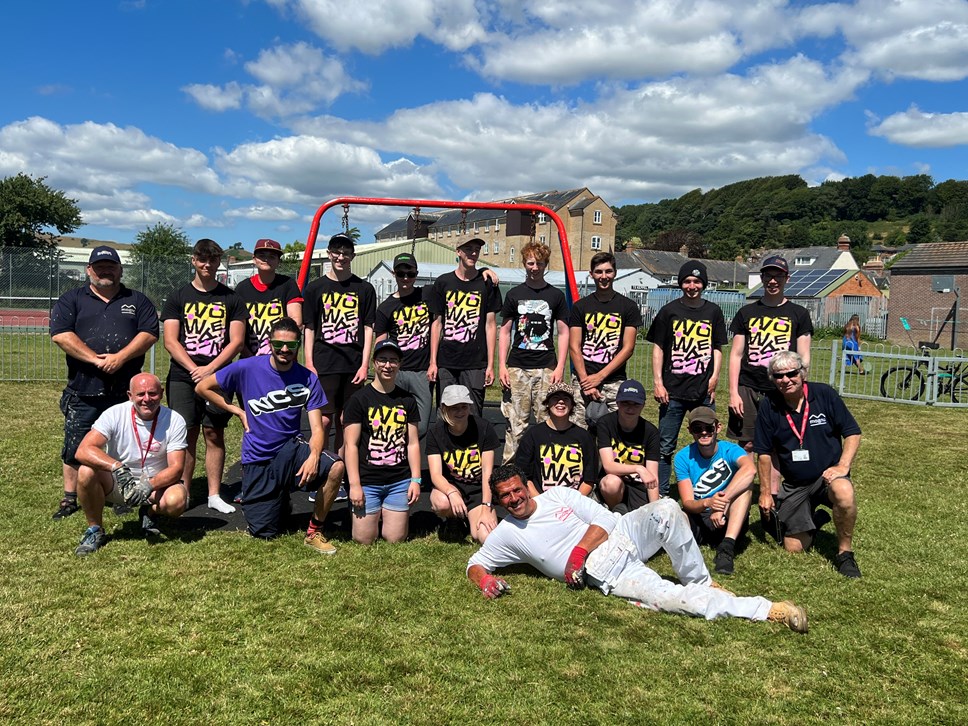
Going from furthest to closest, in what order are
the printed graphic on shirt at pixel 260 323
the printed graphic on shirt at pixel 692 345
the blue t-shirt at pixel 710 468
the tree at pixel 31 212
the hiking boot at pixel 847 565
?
the tree at pixel 31 212, the printed graphic on shirt at pixel 260 323, the printed graphic on shirt at pixel 692 345, the blue t-shirt at pixel 710 468, the hiking boot at pixel 847 565

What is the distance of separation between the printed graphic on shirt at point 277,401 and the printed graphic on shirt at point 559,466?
6.39 ft

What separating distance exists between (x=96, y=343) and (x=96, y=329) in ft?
0.37

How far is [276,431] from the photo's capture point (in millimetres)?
5324

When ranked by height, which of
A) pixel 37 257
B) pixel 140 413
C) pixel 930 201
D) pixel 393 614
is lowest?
pixel 393 614

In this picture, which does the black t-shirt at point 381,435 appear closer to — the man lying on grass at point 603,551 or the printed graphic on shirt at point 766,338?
the man lying on grass at point 603,551

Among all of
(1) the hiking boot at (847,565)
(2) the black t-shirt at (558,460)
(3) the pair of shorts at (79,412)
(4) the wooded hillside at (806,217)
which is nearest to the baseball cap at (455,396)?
(2) the black t-shirt at (558,460)

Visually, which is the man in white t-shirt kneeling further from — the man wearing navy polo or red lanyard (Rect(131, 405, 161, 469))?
the man wearing navy polo

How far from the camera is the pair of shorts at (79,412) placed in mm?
5484

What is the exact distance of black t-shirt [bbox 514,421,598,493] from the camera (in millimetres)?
5168

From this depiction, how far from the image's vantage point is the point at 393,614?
3.99 metres

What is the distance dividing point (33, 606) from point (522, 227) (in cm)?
661

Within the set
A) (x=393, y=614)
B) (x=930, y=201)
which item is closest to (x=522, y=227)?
(x=393, y=614)

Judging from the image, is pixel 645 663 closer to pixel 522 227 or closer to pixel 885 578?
pixel 885 578

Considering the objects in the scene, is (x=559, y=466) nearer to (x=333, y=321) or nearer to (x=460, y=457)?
(x=460, y=457)
